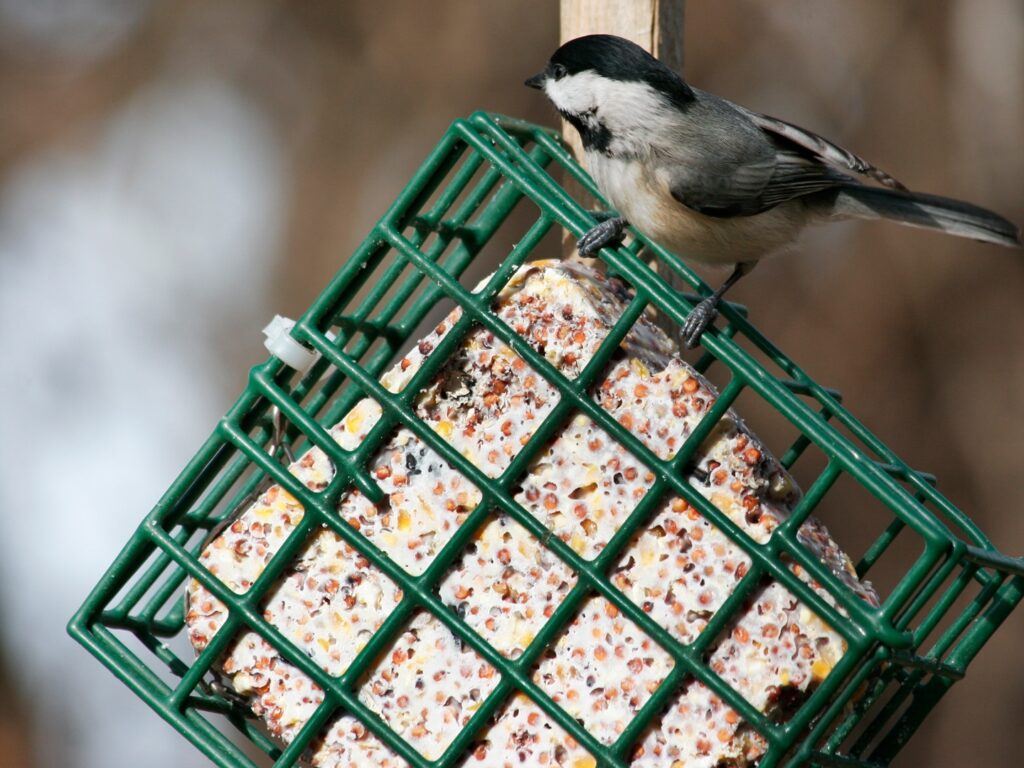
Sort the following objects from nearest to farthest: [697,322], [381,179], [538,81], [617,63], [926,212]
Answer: [697,322] → [617,63] → [538,81] → [926,212] → [381,179]

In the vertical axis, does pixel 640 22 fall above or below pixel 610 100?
above

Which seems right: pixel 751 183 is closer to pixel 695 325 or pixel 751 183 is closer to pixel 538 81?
pixel 538 81

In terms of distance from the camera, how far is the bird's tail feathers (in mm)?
2611

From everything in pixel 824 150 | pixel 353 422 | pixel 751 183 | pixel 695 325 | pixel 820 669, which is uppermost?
pixel 824 150

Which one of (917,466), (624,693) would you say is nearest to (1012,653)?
(917,466)

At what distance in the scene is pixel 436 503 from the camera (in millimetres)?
2062

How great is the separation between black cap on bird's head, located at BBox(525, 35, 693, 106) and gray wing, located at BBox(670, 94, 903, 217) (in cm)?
16

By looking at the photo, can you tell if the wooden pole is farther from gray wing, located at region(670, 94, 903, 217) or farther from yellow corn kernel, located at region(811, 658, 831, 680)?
yellow corn kernel, located at region(811, 658, 831, 680)

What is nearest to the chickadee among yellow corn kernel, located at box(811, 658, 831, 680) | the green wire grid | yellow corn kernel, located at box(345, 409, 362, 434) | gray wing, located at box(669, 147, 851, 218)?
gray wing, located at box(669, 147, 851, 218)

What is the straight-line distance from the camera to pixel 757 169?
2.60 m

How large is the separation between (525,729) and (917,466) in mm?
3249

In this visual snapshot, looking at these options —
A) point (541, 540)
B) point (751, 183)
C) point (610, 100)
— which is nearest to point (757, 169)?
point (751, 183)

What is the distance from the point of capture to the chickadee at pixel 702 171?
2340 mm

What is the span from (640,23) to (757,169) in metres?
0.41
